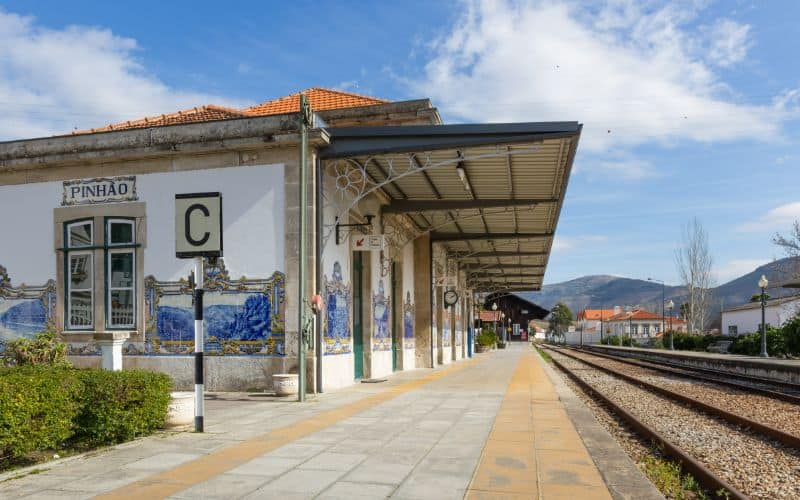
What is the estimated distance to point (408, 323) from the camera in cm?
2573

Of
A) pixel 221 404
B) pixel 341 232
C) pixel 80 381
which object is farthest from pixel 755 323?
pixel 80 381

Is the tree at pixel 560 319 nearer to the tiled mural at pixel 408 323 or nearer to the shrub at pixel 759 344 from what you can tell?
the shrub at pixel 759 344

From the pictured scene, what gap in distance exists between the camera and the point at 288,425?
9.80 metres

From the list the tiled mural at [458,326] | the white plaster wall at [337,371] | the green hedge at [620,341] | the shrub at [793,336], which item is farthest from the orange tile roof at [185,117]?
the green hedge at [620,341]

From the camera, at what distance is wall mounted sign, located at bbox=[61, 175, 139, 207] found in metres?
15.5

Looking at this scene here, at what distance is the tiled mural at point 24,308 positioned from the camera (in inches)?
622

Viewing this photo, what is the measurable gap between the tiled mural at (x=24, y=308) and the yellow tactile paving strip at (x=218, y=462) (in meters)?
7.99

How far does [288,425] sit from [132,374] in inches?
93.8

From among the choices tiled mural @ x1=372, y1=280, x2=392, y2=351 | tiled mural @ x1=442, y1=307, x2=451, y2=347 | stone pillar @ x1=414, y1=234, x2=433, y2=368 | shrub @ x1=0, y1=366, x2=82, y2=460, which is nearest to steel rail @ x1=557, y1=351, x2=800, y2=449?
tiled mural @ x1=372, y1=280, x2=392, y2=351

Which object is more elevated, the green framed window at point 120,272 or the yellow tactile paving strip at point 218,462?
the green framed window at point 120,272

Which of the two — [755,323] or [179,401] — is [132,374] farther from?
[755,323]

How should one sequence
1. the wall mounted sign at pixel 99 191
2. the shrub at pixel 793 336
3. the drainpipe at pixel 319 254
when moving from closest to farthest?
1. the drainpipe at pixel 319 254
2. the wall mounted sign at pixel 99 191
3. the shrub at pixel 793 336

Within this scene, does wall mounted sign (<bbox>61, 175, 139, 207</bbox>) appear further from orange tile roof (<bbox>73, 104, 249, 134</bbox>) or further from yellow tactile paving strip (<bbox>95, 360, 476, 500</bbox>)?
yellow tactile paving strip (<bbox>95, 360, 476, 500</bbox>)

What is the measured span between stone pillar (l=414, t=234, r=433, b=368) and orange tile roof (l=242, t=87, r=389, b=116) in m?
7.16
